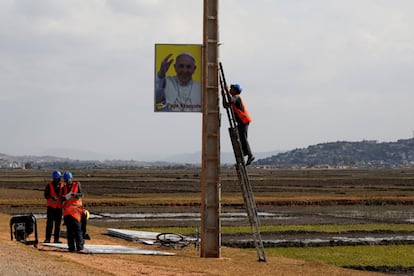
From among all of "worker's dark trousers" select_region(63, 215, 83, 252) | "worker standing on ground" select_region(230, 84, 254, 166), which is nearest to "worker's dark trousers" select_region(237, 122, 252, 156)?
"worker standing on ground" select_region(230, 84, 254, 166)

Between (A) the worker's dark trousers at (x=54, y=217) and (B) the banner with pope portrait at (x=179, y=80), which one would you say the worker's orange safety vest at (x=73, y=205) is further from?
(B) the banner with pope portrait at (x=179, y=80)

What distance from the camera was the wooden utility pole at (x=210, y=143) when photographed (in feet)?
59.7

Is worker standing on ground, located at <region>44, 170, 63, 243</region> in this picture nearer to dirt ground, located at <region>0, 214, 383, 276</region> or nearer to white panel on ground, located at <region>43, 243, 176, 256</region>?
white panel on ground, located at <region>43, 243, 176, 256</region>

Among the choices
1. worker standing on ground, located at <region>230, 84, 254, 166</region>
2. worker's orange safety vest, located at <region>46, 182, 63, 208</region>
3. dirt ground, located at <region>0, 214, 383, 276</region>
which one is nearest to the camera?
dirt ground, located at <region>0, 214, 383, 276</region>

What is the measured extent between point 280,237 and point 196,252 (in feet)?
26.1

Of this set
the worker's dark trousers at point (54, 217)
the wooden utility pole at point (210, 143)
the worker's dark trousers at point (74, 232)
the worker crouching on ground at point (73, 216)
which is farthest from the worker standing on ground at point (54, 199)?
the wooden utility pole at point (210, 143)

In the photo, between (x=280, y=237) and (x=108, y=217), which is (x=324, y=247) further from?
(x=108, y=217)

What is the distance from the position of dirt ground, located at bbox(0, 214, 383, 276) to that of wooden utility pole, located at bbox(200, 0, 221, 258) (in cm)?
57

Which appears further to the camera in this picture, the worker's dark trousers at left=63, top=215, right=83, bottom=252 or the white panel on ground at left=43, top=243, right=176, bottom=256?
the white panel on ground at left=43, top=243, right=176, bottom=256

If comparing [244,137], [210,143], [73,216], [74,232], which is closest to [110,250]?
[74,232]

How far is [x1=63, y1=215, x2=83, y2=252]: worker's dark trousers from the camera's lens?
1778cm

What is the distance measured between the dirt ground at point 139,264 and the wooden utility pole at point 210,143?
566mm

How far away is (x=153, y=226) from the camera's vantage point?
32531 mm

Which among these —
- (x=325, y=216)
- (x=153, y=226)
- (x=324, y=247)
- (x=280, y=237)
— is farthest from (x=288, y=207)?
(x=324, y=247)
